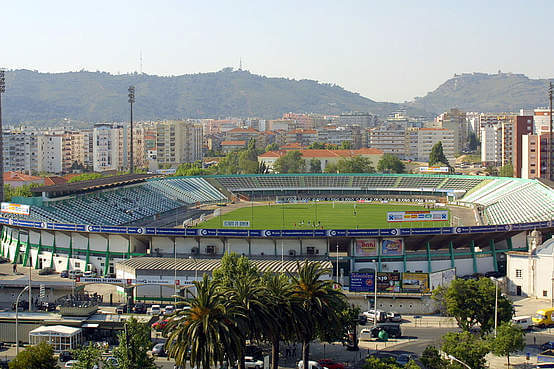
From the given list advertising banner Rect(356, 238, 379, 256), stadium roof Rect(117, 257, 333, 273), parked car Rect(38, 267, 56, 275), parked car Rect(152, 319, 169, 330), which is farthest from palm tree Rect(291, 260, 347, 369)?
parked car Rect(38, 267, 56, 275)

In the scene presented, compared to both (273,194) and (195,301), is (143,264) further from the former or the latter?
(273,194)

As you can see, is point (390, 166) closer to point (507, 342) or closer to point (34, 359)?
point (507, 342)

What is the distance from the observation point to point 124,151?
180 metres

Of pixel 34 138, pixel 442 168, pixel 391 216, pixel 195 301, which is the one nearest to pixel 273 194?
pixel 442 168

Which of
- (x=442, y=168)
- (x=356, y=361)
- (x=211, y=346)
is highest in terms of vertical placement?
(x=442, y=168)

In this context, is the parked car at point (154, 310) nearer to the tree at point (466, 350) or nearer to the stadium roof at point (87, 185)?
the tree at point (466, 350)

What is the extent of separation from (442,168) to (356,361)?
9804 centimetres

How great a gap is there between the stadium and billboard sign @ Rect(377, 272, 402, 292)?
63 centimetres

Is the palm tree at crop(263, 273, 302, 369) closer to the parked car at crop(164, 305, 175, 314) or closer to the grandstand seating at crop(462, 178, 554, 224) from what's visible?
the parked car at crop(164, 305, 175, 314)

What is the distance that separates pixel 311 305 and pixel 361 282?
17.4 metres

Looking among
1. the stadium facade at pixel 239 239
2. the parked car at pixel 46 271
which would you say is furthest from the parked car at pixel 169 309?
the parked car at pixel 46 271

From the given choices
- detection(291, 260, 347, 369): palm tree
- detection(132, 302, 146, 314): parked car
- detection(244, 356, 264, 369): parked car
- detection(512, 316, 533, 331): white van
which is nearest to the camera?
detection(291, 260, 347, 369): palm tree

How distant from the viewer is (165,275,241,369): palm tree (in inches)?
1145

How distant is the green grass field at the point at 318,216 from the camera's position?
8250 centimetres
